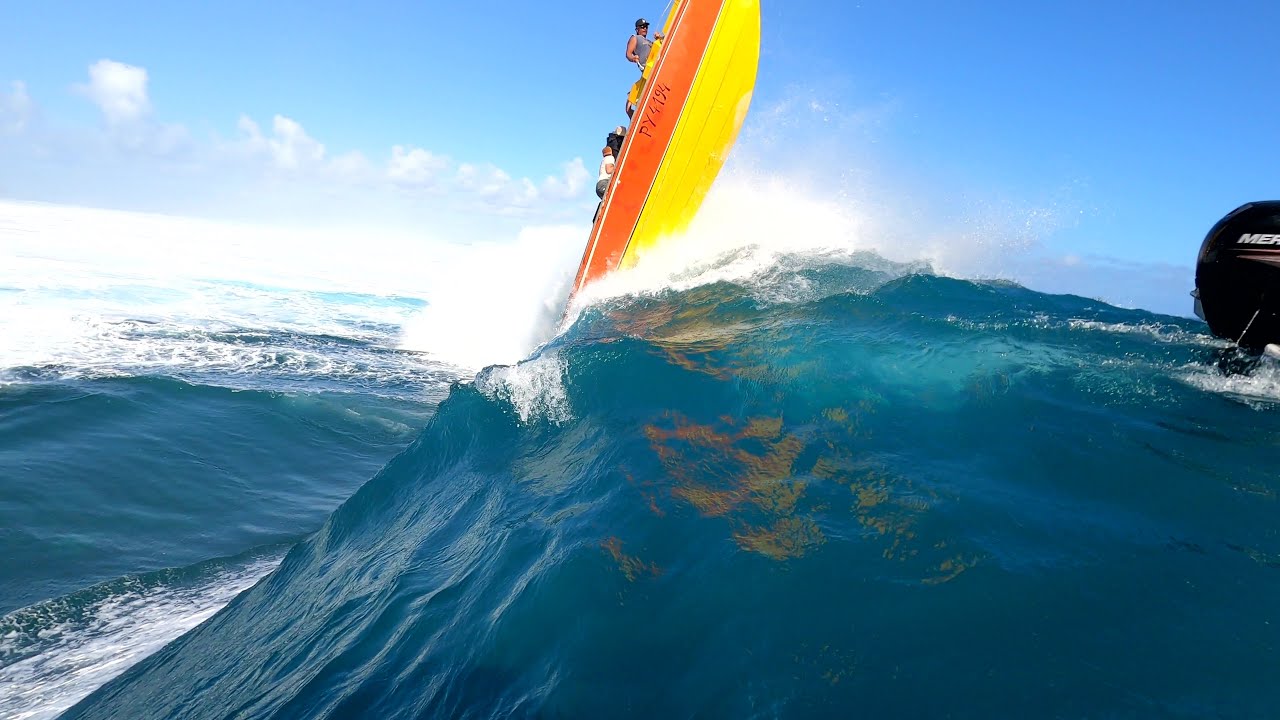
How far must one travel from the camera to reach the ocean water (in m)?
2.38

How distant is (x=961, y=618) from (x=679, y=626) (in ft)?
3.25

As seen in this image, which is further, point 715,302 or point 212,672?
point 715,302

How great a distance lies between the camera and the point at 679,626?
2.63 m

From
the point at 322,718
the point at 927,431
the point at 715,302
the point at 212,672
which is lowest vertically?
the point at 212,672

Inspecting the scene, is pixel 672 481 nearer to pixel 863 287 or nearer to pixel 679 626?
pixel 679 626

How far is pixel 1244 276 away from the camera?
4.75m

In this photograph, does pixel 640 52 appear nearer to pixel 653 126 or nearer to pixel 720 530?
pixel 653 126

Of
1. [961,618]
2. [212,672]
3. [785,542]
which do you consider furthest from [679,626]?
[212,672]

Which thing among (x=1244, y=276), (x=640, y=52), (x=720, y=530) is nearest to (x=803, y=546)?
(x=720, y=530)

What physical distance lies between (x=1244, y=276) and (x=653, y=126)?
6513 millimetres

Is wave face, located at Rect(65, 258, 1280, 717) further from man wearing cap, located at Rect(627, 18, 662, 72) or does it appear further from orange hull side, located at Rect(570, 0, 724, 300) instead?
man wearing cap, located at Rect(627, 18, 662, 72)

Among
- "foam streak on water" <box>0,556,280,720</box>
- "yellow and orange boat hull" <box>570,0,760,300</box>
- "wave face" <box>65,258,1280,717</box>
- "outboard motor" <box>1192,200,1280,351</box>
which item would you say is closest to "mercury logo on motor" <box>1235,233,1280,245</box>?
"outboard motor" <box>1192,200,1280,351</box>

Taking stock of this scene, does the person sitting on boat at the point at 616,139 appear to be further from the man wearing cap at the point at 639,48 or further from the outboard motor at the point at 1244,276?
the outboard motor at the point at 1244,276

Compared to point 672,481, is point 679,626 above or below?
below
